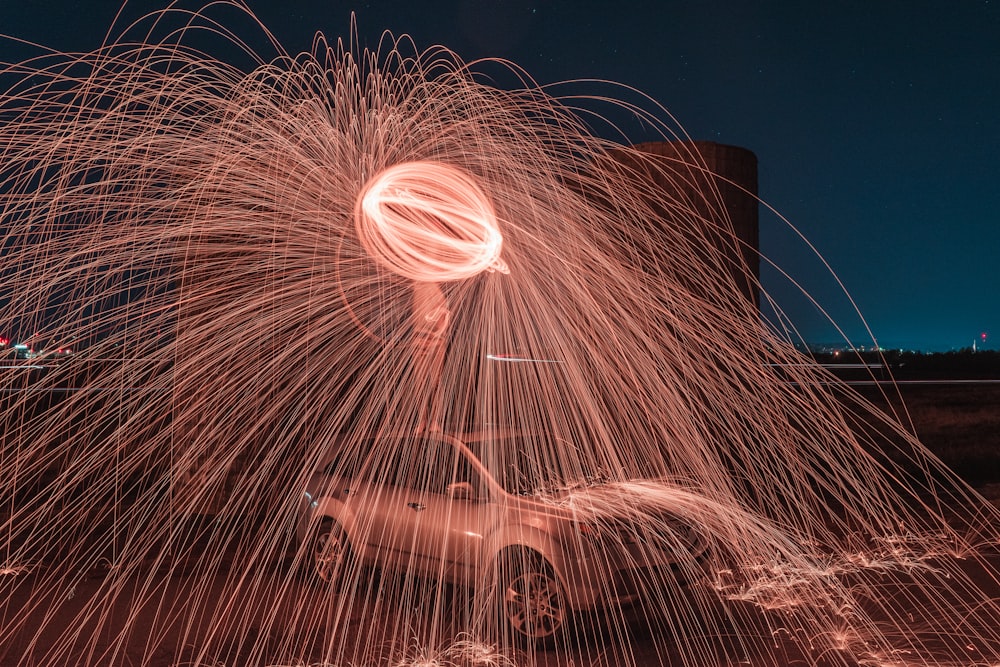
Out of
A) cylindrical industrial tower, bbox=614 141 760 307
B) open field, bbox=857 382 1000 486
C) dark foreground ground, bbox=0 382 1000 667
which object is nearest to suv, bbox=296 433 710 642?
dark foreground ground, bbox=0 382 1000 667

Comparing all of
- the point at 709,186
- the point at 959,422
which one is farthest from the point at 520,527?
the point at 959,422

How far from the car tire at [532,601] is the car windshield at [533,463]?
0.55 meters

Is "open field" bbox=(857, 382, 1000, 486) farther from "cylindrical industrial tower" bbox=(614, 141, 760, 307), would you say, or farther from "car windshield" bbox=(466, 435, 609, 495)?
"car windshield" bbox=(466, 435, 609, 495)

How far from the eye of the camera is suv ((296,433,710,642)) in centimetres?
500

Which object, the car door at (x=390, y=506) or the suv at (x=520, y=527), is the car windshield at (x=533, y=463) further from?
the car door at (x=390, y=506)

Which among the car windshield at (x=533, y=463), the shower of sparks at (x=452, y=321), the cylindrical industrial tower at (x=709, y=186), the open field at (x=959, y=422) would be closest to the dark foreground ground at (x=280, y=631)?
the shower of sparks at (x=452, y=321)

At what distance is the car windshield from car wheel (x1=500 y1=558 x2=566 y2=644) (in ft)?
1.85

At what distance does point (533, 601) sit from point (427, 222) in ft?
8.77

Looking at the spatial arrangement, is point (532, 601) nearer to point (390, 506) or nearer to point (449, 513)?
point (449, 513)

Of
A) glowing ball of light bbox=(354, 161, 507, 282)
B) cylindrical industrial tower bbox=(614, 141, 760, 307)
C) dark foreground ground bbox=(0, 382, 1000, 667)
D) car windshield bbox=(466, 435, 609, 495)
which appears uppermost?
cylindrical industrial tower bbox=(614, 141, 760, 307)

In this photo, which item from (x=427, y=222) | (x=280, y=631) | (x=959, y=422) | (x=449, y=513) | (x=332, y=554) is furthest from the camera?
(x=959, y=422)

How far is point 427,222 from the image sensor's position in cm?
516

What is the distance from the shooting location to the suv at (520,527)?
5000 mm

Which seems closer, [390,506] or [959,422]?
[390,506]
